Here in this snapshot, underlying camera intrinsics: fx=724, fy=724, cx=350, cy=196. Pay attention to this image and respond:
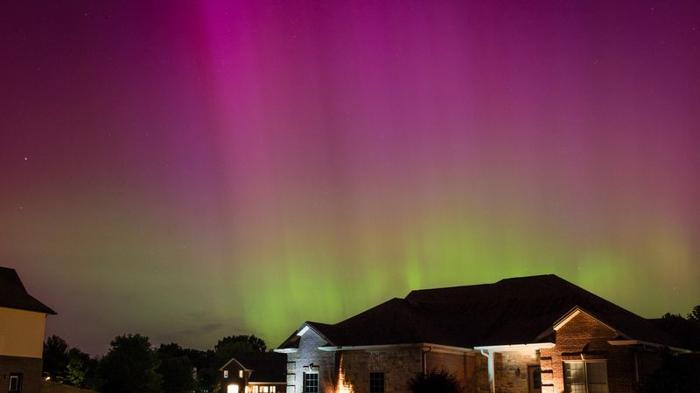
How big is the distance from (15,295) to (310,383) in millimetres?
22297

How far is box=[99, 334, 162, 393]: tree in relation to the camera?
2835 inches

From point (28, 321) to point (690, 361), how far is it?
1614 inches

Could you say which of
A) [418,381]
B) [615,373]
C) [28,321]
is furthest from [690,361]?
[28,321]

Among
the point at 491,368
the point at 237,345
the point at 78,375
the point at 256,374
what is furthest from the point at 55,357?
the point at 491,368

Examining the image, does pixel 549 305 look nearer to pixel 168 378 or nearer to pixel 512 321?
pixel 512 321

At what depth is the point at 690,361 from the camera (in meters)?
34.5

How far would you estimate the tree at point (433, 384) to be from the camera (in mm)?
36469

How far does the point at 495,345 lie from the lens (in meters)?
39.4

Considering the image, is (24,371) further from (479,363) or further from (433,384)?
(479,363)

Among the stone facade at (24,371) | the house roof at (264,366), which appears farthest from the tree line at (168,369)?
the stone facade at (24,371)

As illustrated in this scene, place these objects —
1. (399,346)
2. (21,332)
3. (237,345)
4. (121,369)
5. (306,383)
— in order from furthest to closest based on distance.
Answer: (237,345)
(121,369)
(21,332)
(306,383)
(399,346)

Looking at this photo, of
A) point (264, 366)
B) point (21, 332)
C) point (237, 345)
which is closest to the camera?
point (21, 332)

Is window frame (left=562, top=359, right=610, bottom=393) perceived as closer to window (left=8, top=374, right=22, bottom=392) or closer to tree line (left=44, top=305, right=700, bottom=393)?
tree line (left=44, top=305, right=700, bottom=393)

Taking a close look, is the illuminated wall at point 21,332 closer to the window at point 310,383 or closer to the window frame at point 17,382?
the window frame at point 17,382
